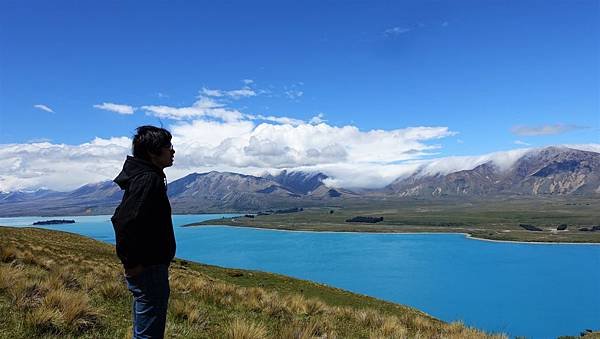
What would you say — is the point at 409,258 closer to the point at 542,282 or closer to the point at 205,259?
the point at 542,282

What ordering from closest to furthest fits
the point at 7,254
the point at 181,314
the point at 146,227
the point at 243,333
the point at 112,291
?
the point at 146,227
the point at 243,333
the point at 181,314
the point at 112,291
the point at 7,254

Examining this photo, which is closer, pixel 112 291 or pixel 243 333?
pixel 243 333

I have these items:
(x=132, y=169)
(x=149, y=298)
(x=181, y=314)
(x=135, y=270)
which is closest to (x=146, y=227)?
(x=135, y=270)

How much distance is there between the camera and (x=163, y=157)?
5.24 m

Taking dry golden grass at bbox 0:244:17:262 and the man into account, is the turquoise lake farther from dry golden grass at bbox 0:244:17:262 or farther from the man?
the man

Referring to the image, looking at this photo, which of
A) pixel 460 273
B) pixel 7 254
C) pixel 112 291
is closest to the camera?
pixel 112 291

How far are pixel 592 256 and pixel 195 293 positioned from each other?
157544 millimetres

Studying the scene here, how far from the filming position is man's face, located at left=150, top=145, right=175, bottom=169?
17.0 feet

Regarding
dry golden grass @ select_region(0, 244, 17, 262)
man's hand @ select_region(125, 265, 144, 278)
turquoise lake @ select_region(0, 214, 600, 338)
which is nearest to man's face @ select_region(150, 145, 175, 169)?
man's hand @ select_region(125, 265, 144, 278)

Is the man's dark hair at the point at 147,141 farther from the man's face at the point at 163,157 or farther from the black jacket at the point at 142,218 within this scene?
the black jacket at the point at 142,218

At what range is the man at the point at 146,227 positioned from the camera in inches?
189

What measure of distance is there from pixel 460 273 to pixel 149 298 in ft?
389

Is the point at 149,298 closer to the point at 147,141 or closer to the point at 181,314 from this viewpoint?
the point at 147,141

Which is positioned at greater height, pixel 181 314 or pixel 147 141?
pixel 147 141
